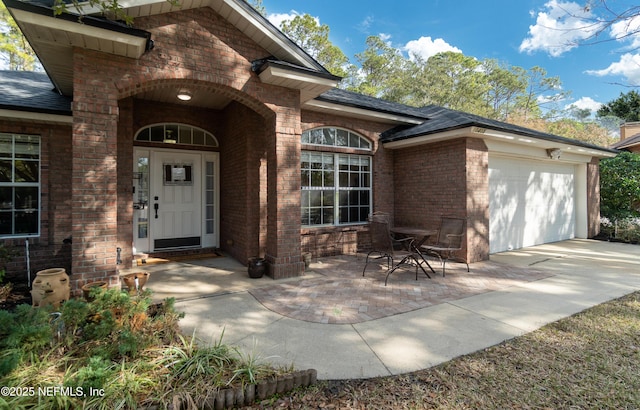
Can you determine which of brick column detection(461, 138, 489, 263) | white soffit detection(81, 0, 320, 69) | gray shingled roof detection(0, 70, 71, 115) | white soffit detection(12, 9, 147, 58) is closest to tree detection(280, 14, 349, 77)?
gray shingled roof detection(0, 70, 71, 115)

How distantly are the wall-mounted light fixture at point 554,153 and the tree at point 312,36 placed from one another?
1662 centimetres

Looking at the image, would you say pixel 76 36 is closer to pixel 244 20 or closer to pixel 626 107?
pixel 244 20

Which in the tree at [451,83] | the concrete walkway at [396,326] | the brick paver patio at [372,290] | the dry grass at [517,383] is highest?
the tree at [451,83]

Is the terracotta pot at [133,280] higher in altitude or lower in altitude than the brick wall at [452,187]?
lower

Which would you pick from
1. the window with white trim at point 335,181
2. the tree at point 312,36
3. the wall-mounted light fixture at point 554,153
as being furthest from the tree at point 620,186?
the tree at point 312,36

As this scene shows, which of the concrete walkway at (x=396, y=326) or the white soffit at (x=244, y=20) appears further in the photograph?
the white soffit at (x=244, y=20)

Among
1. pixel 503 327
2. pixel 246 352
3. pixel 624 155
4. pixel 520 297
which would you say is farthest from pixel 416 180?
pixel 624 155

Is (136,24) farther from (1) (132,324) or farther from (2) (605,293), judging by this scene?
(2) (605,293)

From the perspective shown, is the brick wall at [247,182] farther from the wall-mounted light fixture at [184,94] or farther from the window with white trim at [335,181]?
the window with white trim at [335,181]

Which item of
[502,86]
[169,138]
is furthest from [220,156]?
[502,86]

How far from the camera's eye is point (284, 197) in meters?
5.70

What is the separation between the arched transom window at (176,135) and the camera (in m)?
7.07

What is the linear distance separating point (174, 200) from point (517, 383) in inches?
295

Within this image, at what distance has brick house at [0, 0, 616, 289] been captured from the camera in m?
4.17
